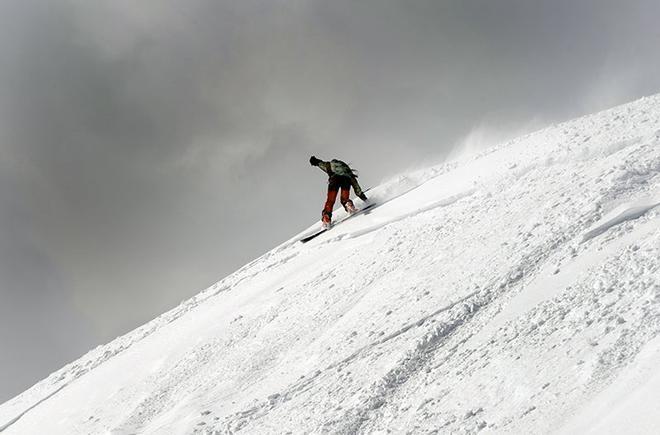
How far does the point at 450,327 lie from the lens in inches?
257

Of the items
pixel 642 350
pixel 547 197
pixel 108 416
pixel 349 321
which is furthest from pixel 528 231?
pixel 108 416

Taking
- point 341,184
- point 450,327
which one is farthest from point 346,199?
point 450,327

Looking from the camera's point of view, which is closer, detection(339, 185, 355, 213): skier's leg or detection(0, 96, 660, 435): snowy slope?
detection(0, 96, 660, 435): snowy slope

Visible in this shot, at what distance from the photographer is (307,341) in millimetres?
8211

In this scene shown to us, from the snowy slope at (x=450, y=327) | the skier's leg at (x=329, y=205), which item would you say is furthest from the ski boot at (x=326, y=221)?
the snowy slope at (x=450, y=327)

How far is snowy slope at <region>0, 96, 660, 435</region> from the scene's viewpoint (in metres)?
4.96

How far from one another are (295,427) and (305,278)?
208 inches

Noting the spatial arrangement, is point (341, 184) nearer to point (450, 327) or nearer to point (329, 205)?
point (329, 205)

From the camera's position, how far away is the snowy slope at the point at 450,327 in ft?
16.3

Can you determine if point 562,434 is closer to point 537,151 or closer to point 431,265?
point 431,265

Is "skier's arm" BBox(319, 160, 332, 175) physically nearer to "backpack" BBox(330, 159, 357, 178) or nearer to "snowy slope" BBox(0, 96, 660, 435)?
"backpack" BBox(330, 159, 357, 178)

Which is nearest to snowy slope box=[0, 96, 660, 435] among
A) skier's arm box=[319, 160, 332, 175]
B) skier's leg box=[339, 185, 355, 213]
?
skier's leg box=[339, 185, 355, 213]

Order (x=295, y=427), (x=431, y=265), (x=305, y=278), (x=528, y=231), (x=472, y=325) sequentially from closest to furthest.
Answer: (x=295, y=427) → (x=472, y=325) → (x=528, y=231) → (x=431, y=265) → (x=305, y=278)

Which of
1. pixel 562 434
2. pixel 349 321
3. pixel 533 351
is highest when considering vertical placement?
pixel 349 321
